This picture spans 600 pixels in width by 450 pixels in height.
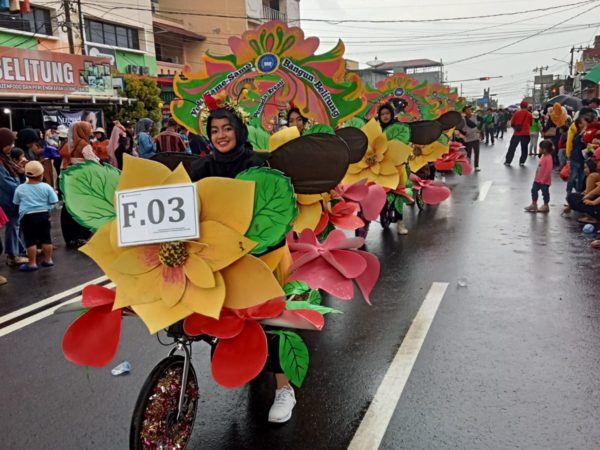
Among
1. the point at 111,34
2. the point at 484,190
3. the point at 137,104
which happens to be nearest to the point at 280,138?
the point at 484,190

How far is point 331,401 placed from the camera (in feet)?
10.8

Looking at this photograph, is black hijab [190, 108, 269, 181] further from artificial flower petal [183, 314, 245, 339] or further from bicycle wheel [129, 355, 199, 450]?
bicycle wheel [129, 355, 199, 450]

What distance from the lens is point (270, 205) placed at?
2309mm

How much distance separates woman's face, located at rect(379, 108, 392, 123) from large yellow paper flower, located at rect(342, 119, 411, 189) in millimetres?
1285

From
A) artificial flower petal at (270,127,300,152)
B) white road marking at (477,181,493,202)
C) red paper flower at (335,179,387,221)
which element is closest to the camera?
artificial flower petal at (270,127,300,152)

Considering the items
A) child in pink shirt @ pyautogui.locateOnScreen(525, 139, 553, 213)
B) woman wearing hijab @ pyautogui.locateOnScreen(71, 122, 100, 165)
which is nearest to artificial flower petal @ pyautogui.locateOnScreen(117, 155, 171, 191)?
woman wearing hijab @ pyautogui.locateOnScreen(71, 122, 100, 165)

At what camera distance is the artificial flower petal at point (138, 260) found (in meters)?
2.31

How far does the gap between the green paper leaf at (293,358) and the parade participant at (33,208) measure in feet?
17.1

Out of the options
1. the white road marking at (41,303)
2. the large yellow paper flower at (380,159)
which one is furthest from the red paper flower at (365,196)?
the white road marking at (41,303)

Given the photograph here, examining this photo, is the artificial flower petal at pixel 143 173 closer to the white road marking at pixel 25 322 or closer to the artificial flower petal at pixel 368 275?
the artificial flower petal at pixel 368 275

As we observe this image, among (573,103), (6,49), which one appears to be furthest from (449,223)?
(6,49)

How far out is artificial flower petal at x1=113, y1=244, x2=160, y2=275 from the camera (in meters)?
2.31

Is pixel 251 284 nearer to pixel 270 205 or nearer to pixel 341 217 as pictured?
pixel 270 205

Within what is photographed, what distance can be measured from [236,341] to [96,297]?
664 millimetres
